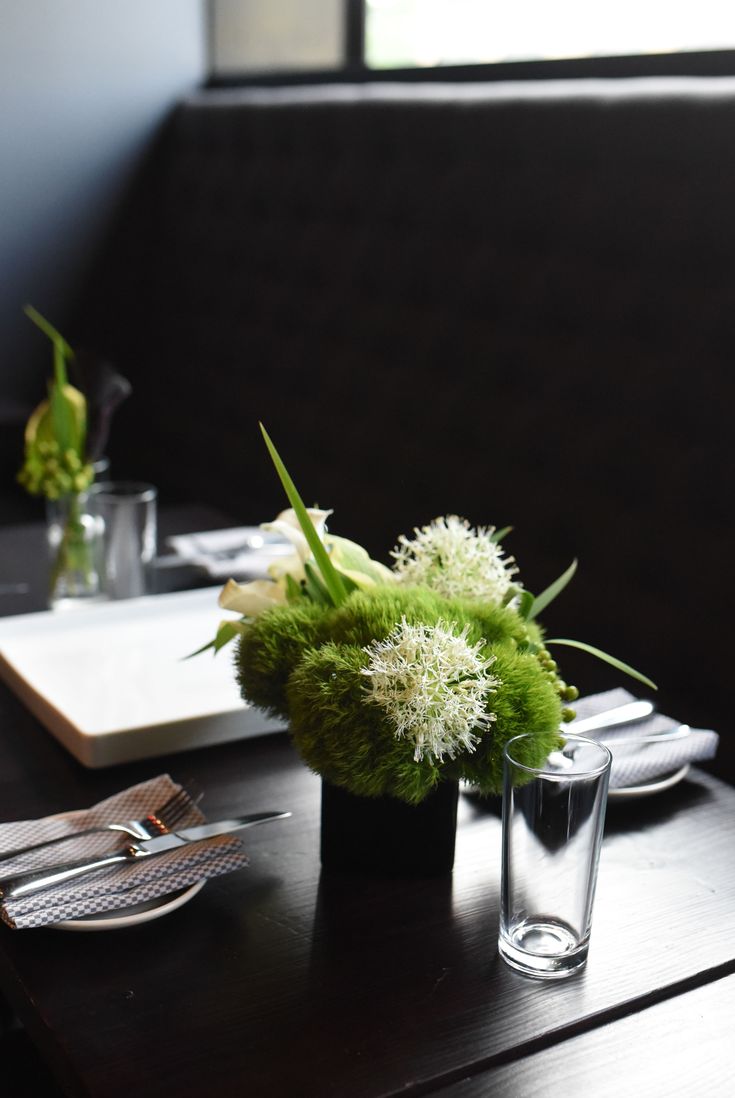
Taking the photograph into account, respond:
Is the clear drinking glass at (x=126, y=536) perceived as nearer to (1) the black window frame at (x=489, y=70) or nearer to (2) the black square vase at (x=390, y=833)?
(2) the black square vase at (x=390, y=833)

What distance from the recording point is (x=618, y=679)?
6.20 feet

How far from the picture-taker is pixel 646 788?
1062 mm

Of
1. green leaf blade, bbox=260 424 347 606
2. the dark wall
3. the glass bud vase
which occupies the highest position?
the dark wall

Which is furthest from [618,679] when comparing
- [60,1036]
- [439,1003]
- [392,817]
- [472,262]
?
[60,1036]

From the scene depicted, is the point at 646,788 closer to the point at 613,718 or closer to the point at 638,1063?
the point at 613,718

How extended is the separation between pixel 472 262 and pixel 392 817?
1573 mm

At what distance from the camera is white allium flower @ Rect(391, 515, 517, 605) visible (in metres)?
0.95

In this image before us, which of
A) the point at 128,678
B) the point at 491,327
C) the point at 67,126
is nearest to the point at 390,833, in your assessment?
the point at 128,678

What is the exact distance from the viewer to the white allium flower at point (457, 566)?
0.95m

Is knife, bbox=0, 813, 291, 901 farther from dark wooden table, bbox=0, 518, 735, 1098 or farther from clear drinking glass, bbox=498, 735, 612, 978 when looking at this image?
clear drinking glass, bbox=498, 735, 612, 978

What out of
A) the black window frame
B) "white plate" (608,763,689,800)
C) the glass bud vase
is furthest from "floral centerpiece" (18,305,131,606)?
the black window frame

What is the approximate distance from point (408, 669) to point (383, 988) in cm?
21

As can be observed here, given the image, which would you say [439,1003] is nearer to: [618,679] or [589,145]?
[618,679]

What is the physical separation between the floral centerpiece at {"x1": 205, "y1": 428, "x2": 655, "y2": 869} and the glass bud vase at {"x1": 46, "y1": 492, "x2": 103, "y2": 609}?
682 mm
